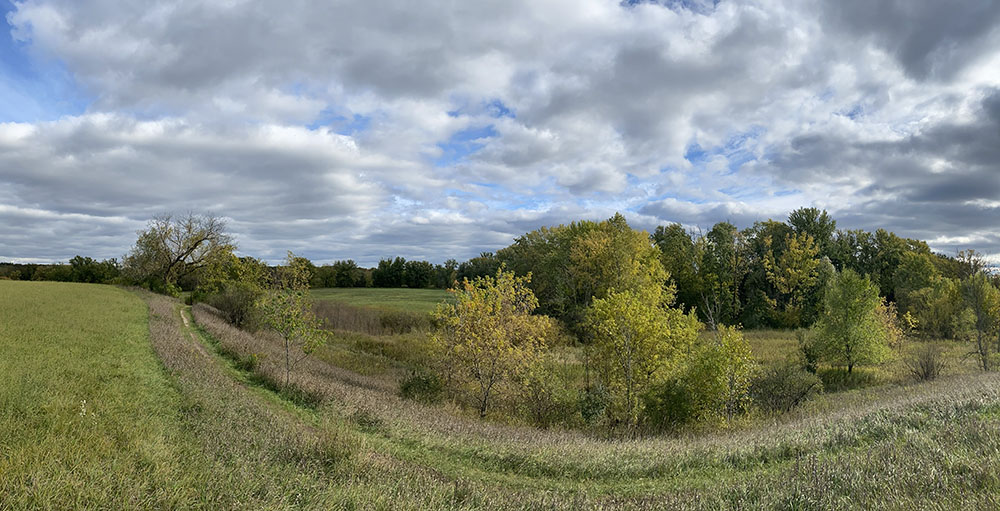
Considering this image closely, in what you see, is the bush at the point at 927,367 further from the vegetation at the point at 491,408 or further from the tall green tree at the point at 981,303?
the tall green tree at the point at 981,303

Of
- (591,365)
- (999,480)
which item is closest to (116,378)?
(999,480)

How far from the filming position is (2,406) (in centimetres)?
780

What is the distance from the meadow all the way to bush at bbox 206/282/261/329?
2030 centimetres

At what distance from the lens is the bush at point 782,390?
77.9 ft

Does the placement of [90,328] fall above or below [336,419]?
above

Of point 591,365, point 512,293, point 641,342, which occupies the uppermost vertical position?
point 512,293

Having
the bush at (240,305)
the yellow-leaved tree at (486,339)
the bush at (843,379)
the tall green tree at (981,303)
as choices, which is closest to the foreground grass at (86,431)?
the yellow-leaved tree at (486,339)

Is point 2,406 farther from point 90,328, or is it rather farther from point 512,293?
point 512,293

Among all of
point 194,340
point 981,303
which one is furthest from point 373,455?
point 981,303

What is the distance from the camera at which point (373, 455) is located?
902 centimetres

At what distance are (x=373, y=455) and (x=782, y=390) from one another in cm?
2285

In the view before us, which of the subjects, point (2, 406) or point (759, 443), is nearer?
point (2, 406)

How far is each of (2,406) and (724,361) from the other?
2021cm

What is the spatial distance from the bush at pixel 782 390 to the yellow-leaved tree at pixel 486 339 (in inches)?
474
